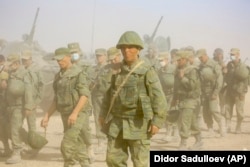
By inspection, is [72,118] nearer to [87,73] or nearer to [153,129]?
[153,129]

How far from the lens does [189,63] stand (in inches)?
279

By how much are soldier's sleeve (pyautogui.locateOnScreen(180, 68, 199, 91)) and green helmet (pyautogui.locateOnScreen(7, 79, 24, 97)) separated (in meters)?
2.56

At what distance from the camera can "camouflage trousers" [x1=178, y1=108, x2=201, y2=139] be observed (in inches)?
252

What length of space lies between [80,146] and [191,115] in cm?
204

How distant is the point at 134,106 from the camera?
411cm

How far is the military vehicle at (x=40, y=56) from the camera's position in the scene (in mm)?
10438

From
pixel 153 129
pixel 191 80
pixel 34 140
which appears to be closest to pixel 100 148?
pixel 34 140

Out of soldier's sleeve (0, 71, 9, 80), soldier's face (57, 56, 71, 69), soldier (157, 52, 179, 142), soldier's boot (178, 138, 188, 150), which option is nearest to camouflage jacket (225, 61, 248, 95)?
soldier (157, 52, 179, 142)

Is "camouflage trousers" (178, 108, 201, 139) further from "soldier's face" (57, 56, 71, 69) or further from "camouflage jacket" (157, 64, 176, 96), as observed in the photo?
"soldier's face" (57, 56, 71, 69)

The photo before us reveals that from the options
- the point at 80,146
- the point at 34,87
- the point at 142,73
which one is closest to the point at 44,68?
the point at 34,87

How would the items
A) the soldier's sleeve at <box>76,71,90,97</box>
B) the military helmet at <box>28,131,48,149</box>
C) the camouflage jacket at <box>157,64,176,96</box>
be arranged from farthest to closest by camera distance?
the camouflage jacket at <box>157,64,176,96</box>
the military helmet at <box>28,131,48,149</box>
the soldier's sleeve at <box>76,71,90,97</box>

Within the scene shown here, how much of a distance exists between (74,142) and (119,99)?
1.08 metres

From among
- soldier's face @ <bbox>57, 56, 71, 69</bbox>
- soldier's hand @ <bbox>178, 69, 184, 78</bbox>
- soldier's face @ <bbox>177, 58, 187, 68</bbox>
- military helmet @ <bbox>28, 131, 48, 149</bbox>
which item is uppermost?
soldier's face @ <bbox>57, 56, 71, 69</bbox>

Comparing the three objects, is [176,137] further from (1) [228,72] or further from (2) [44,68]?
(2) [44,68]
